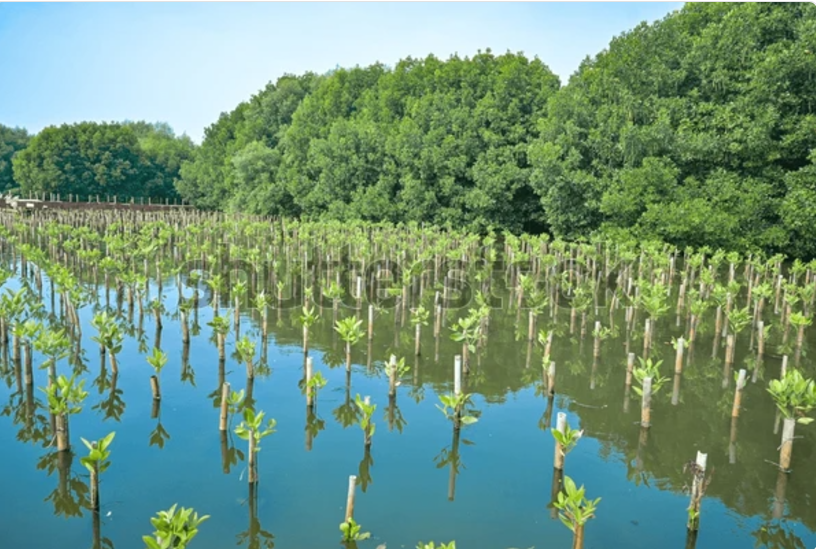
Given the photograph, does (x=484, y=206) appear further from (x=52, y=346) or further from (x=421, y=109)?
(x=52, y=346)

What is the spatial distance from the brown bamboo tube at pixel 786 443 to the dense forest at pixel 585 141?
57.7 ft

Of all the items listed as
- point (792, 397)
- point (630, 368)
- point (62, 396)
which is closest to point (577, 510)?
point (792, 397)

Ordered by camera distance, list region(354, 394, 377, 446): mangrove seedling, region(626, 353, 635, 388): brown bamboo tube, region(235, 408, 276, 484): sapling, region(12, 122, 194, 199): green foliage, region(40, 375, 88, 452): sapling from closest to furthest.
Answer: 1. region(235, 408, 276, 484): sapling
2. region(40, 375, 88, 452): sapling
3. region(354, 394, 377, 446): mangrove seedling
4. region(626, 353, 635, 388): brown bamboo tube
5. region(12, 122, 194, 199): green foliage

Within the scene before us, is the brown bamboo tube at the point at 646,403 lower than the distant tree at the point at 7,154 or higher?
lower

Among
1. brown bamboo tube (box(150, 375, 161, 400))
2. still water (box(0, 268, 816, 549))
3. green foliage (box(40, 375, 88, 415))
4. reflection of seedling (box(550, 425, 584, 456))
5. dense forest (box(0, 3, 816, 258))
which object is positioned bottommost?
still water (box(0, 268, 816, 549))

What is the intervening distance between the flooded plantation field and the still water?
4cm

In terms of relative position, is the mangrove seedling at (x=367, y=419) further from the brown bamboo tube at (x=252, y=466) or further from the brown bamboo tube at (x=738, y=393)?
the brown bamboo tube at (x=738, y=393)

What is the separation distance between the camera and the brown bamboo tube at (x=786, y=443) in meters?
8.86

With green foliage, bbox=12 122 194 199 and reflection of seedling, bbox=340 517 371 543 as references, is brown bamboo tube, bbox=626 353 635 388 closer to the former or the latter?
reflection of seedling, bbox=340 517 371 543

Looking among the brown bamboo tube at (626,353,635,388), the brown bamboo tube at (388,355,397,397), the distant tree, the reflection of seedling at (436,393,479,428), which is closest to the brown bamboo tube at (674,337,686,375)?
the brown bamboo tube at (626,353,635,388)

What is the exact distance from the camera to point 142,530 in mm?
7898

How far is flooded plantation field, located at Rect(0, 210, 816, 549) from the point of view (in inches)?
320

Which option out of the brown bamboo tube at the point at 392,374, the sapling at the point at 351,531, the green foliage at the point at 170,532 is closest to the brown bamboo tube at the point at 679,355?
the brown bamboo tube at the point at 392,374

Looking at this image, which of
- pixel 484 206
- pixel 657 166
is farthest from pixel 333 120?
pixel 657 166
